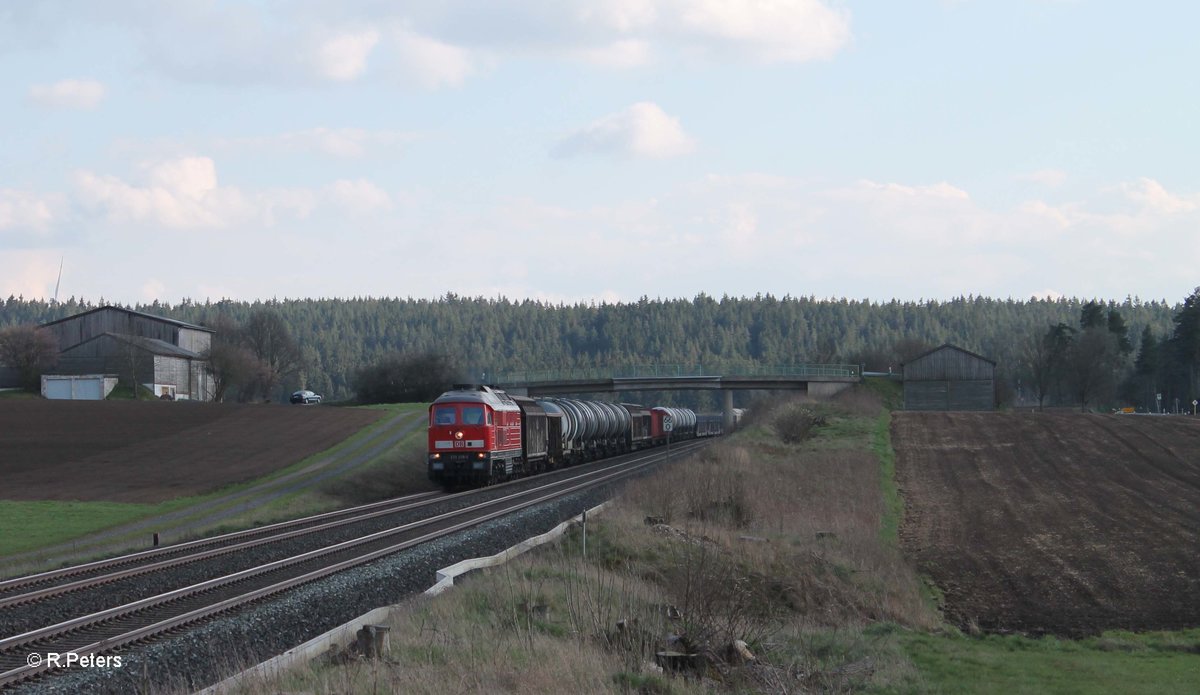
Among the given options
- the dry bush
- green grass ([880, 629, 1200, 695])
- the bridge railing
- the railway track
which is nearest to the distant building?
the bridge railing

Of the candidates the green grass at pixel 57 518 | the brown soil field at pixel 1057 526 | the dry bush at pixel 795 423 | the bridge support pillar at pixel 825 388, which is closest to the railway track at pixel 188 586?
the green grass at pixel 57 518

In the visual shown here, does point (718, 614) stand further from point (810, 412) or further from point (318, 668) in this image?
point (810, 412)

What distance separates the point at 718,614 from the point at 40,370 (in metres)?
92.1

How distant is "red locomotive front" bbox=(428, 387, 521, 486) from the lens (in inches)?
1645

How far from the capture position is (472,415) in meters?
41.9

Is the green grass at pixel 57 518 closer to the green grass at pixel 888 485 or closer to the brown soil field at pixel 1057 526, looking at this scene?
the green grass at pixel 888 485

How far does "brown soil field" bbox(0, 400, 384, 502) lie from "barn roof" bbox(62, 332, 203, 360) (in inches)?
848

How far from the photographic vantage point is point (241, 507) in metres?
36.7

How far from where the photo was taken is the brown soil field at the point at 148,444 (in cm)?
4319

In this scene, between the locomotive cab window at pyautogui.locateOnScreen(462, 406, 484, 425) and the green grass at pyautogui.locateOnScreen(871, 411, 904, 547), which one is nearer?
the green grass at pyautogui.locateOnScreen(871, 411, 904, 547)

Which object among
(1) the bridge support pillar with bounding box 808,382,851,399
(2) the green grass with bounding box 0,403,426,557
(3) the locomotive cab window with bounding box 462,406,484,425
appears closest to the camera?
(2) the green grass with bounding box 0,403,426,557

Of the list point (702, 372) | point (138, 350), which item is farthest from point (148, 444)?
point (702, 372)

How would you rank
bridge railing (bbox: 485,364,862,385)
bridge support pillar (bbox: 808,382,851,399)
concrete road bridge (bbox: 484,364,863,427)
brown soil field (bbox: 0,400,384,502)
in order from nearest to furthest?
brown soil field (bbox: 0,400,384,502) < concrete road bridge (bbox: 484,364,863,427) < bridge railing (bbox: 485,364,862,385) < bridge support pillar (bbox: 808,382,851,399)

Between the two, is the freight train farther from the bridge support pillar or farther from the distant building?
the distant building
